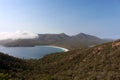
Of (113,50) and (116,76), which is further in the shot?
(113,50)

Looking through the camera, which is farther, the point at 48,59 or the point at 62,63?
the point at 48,59

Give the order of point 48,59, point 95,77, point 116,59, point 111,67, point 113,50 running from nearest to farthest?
point 95,77
point 111,67
point 116,59
point 113,50
point 48,59

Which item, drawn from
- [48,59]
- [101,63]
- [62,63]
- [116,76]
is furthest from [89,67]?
[48,59]

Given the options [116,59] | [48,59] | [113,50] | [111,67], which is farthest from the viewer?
[48,59]

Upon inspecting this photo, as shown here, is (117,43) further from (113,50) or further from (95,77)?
(95,77)

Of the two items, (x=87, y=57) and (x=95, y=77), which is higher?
(x=87, y=57)

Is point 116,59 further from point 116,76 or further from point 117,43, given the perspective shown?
point 116,76

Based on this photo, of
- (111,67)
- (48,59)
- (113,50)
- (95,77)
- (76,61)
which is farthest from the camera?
(48,59)

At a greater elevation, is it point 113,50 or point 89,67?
point 113,50

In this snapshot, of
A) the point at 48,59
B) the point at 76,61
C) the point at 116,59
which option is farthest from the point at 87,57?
the point at 48,59
